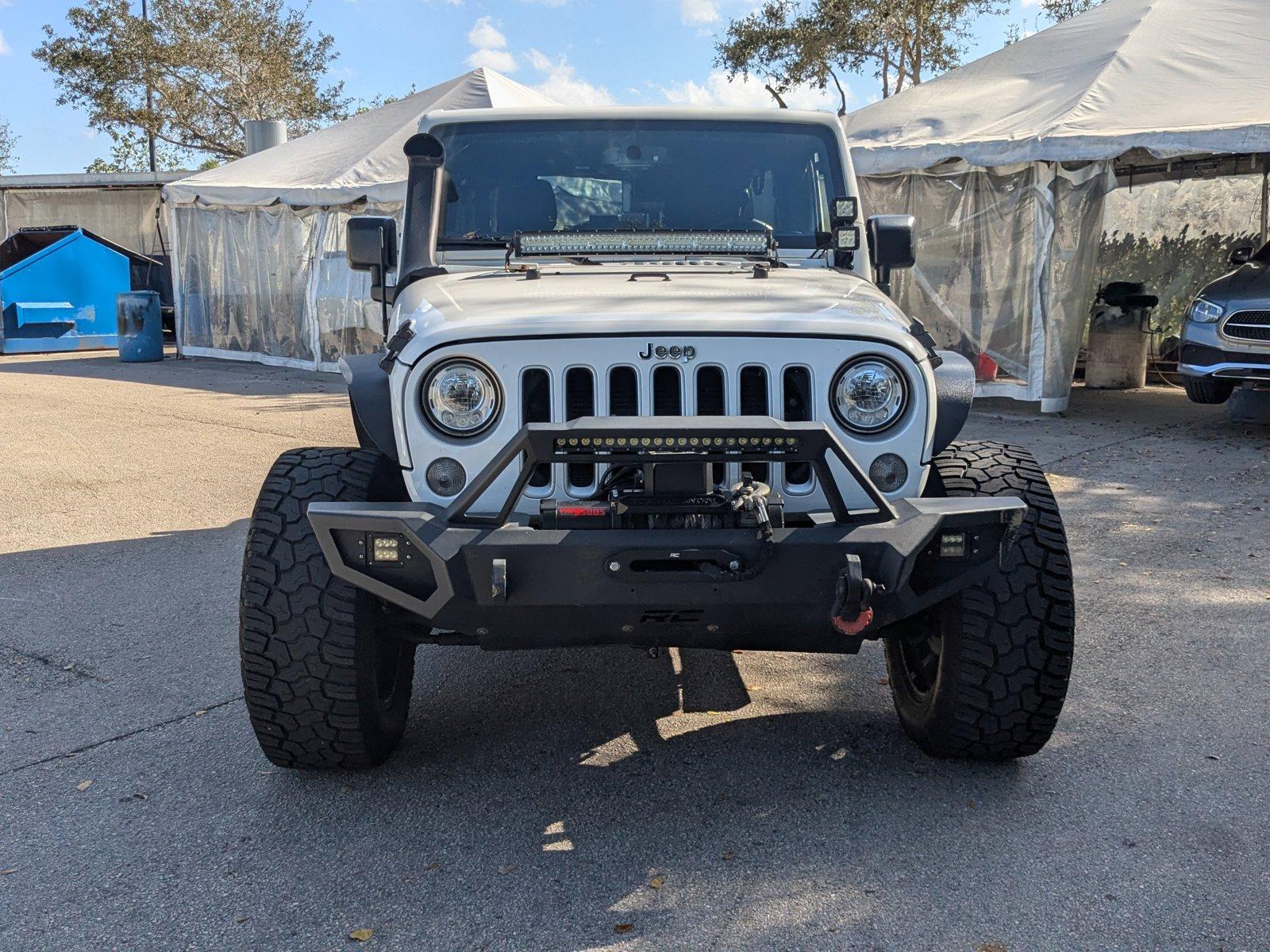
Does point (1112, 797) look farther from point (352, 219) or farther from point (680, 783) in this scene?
point (352, 219)

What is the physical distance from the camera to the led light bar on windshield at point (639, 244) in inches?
172

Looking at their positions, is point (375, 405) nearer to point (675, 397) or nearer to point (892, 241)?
point (675, 397)

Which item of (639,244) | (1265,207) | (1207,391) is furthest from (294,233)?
(639,244)

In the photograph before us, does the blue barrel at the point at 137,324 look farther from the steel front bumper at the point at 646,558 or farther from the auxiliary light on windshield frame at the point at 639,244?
the steel front bumper at the point at 646,558

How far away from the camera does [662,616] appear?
9.80ft

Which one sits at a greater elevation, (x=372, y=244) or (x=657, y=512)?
(x=372, y=244)

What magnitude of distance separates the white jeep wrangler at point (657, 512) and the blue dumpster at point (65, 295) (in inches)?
718

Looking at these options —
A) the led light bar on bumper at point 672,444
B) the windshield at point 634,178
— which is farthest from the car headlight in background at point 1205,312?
the led light bar on bumper at point 672,444

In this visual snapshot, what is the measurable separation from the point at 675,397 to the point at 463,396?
22.0 inches

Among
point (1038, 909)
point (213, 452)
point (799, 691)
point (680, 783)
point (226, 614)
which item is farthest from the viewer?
point (213, 452)

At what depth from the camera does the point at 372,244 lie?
4520 millimetres

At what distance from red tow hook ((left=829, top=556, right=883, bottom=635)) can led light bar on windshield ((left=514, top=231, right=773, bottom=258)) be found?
6.04ft

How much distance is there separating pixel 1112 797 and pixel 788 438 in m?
1.51

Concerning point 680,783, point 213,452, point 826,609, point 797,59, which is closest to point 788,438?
point 826,609
